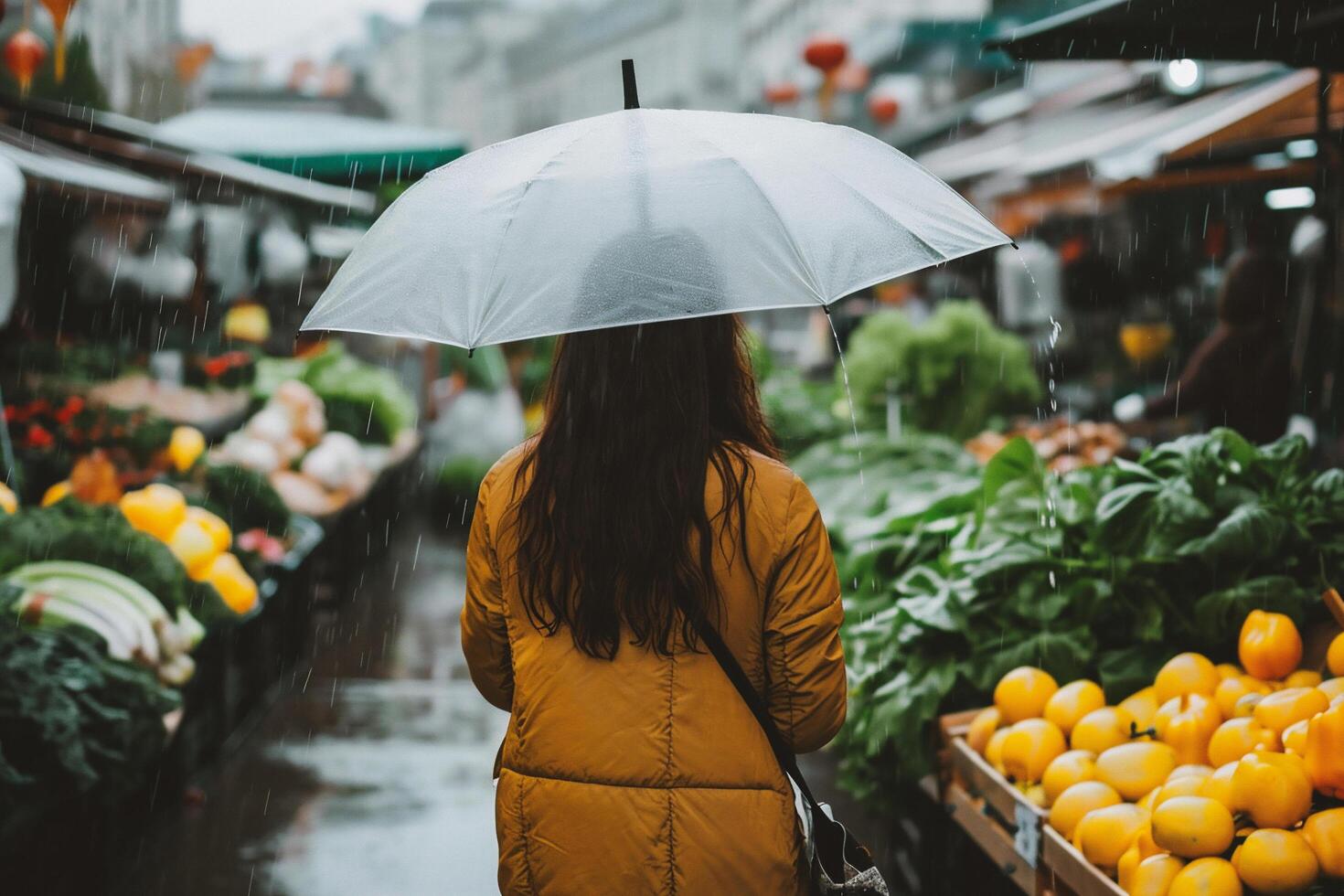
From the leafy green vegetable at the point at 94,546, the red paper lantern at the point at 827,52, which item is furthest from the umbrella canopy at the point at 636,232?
the red paper lantern at the point at 827,52

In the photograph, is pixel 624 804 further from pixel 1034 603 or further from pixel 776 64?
pixel 776 64

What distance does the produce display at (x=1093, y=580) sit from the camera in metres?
3.12

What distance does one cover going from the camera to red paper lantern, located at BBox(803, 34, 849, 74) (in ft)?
45.9

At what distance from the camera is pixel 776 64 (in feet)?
223

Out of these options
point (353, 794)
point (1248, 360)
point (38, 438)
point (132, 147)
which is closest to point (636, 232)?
point (353, 794)

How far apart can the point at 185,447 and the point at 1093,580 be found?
5439 millimetres

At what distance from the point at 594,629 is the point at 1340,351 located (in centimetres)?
646

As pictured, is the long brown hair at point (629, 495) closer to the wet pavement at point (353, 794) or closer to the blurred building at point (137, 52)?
the wet pavement at point (353, 794)

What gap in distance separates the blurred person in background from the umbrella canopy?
4026 millimetres

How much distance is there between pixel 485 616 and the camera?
2.18 metres

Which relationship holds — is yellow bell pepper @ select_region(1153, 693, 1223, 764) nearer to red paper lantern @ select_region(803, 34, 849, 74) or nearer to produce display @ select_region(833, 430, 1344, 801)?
produce display @ select_region(833, 430, 1344, 801)

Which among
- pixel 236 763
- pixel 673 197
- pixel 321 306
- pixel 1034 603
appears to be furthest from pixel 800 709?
pixel 236 763

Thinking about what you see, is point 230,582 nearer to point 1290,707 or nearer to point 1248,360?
point 1290,707

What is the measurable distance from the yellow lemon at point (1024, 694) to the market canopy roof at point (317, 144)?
29.4ft
